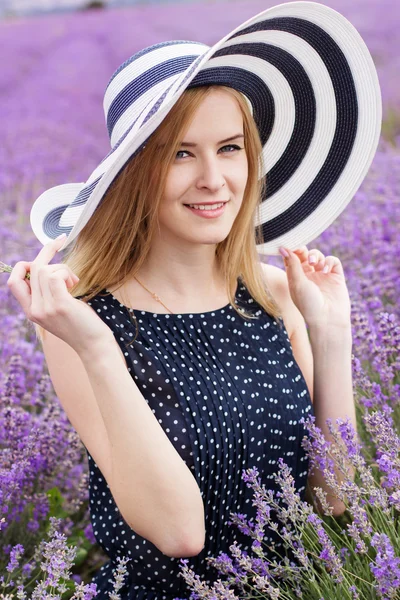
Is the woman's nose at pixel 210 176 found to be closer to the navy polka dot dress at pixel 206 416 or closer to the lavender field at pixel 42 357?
the navy polka dot dress at pixel 206 416

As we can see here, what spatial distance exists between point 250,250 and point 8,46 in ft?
39.9

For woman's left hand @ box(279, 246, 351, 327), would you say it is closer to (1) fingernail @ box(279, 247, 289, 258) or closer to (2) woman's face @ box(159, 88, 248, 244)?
(1) fingernail @ box(279, 247, 289, 258)

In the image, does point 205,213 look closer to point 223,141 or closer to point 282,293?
point 223,141

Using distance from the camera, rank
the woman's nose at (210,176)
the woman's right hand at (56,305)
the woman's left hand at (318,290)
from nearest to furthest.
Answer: the woman's right hand at (56,305)
the woman's nose at (210,176)
the woman's left hand at (318,290)

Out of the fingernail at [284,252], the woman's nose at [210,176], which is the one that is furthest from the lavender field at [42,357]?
the woman's nose at [210,176]

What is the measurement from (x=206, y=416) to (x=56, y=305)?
0.45 m

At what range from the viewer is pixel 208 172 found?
1738mm

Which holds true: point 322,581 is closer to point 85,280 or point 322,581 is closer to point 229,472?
point 229,472

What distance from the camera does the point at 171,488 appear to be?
1590 millimetres

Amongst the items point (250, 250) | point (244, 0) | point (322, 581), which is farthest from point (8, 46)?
point (322, 581)

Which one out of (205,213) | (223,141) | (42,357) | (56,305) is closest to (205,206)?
(205,213)

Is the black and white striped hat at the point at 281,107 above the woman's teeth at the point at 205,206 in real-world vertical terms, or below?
above

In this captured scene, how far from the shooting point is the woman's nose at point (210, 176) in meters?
1.74

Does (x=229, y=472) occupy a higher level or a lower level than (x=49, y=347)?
lower
